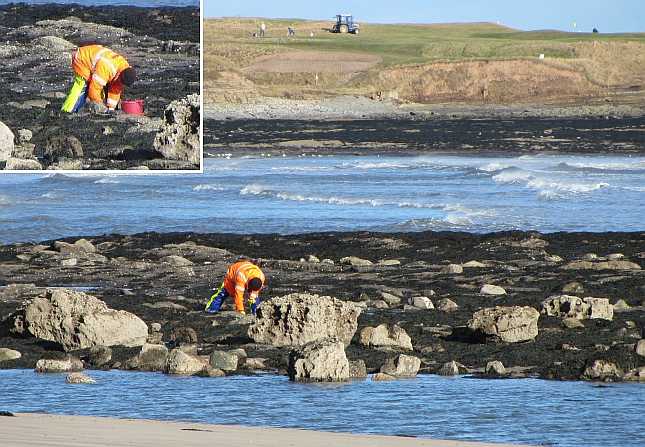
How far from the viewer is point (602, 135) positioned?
81938 millimetres

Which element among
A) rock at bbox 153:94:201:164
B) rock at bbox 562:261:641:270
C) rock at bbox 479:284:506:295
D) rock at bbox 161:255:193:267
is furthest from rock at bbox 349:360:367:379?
rock at bbox 161:255:193:267

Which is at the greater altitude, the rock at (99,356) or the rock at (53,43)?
the rock at (53,43)

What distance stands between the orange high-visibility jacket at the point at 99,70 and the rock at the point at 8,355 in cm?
308

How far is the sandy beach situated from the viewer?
453 inches

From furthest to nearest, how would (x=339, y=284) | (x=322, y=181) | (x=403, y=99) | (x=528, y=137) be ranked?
(x=403, y=99) < (x=528, y=137) < (x=322, y=181) < (x=339, y=284)

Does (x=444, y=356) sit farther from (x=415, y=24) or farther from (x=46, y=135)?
(x=415, y=24)

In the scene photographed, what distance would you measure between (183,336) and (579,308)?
4.90m

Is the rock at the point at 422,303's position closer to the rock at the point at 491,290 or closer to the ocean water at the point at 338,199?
the rock at the point at 491,290

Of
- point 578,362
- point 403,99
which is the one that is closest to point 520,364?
point 578,362

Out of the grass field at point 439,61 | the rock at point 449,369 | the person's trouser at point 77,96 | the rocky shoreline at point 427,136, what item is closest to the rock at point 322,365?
the rock at point 449,369

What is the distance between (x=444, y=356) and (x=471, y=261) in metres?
9.91

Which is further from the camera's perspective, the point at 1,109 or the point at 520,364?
the point at 1,109

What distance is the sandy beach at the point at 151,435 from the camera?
11508mm

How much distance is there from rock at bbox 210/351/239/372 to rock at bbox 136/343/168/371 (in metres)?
0.53
